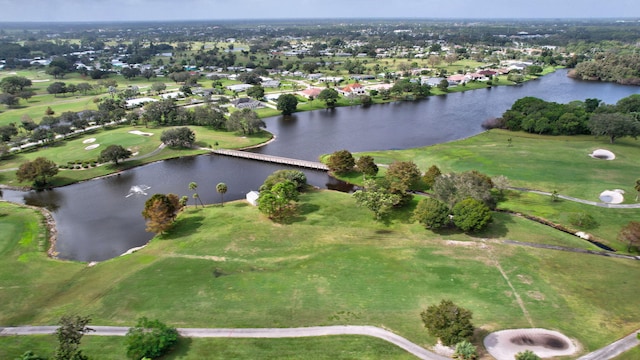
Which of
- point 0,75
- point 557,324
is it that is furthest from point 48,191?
point 0,75

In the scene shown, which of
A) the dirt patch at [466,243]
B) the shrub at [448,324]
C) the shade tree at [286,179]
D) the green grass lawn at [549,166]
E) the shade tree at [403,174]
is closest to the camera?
the shrub at [448,324]

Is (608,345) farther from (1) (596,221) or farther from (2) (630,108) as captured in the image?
(2) (630,108)

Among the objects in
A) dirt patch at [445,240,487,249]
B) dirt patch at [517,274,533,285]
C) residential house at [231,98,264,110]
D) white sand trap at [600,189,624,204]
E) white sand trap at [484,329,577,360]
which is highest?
residential house at [231,98,264,110]

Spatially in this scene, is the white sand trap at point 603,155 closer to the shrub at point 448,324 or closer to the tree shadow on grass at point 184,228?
the shrub at point 448,324

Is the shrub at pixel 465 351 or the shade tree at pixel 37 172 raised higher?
the shade tree at pixel 37 172

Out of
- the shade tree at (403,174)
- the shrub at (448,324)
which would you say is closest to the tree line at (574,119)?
the shade tree at (403,174)

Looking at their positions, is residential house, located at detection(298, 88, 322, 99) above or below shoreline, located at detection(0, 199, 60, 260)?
above

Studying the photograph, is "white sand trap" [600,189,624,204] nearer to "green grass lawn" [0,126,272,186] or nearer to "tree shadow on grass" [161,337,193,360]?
"tree shadow on grass" [161,337,193,360]

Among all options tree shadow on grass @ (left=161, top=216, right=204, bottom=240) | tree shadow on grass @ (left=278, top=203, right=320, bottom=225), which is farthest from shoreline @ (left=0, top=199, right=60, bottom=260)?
tree shadow on grass @ (left=278, top=203, right=320, bottom=225)
